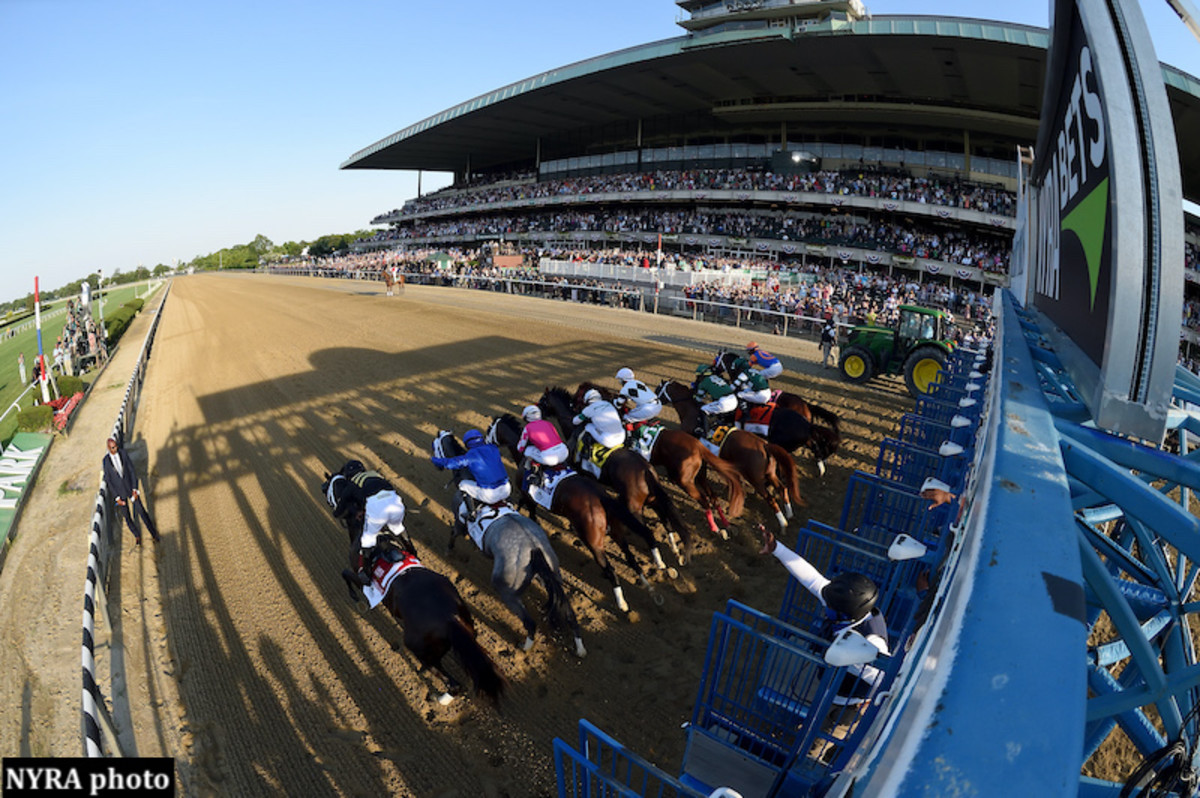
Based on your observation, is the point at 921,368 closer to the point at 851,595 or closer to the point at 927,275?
the point at 851,595

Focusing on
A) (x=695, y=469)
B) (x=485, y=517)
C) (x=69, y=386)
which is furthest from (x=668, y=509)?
(x=69, y=386)

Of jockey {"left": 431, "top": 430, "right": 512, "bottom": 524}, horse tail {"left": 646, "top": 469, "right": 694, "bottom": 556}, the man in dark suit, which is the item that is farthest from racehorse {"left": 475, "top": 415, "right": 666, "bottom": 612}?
the man in dark suit

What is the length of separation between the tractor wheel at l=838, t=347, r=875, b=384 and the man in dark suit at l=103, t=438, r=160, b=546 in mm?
12069

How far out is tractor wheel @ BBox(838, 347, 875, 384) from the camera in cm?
1210

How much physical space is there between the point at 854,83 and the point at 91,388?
113 feet

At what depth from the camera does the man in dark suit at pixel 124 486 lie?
6.78 metres

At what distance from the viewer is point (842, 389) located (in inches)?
474

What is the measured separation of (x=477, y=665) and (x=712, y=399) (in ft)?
15.4

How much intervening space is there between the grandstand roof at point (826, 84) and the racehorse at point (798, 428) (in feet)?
75.4

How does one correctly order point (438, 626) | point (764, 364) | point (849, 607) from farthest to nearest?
point (764, 364), point (438, 626), point (849, 607)

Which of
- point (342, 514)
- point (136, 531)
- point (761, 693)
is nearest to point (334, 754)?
point (342, 514)

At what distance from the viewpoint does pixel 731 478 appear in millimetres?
6453

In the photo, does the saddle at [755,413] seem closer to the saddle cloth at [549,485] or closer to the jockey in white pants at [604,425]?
the jockey in white pants at [604,425]

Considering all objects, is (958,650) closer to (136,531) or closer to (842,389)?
(136,531)
